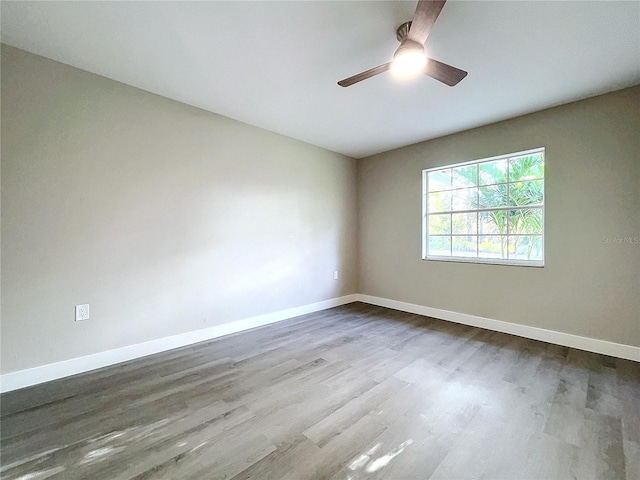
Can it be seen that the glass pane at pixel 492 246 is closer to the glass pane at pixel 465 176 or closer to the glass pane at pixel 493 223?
the glass pane at pixel 493 223

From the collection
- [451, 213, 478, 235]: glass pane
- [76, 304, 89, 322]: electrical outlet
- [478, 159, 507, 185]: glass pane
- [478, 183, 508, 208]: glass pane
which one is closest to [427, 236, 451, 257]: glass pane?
[451, 213, 478, 235]: glass pane

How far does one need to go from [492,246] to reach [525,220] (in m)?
0.47

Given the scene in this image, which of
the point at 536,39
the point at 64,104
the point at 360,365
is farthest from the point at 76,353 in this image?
the point at 536,39

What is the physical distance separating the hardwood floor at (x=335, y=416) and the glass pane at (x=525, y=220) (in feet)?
4.34

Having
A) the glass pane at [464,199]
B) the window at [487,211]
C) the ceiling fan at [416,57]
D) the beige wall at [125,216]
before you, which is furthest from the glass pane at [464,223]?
the beige wall at [125,216]

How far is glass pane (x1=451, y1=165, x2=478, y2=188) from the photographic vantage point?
12.1ft

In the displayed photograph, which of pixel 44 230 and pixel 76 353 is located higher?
pixel 44 230

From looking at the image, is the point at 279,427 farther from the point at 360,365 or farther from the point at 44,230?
the point at 44,230

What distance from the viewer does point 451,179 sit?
12.9ft

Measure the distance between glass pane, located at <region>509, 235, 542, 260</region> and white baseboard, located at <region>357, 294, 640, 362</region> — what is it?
0.81 meters

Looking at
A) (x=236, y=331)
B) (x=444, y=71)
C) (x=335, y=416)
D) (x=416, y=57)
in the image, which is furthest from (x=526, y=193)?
(x=236, y=331)

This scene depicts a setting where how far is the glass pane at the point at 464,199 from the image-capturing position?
3711 mm

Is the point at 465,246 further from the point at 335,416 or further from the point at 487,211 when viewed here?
the point at 335,416

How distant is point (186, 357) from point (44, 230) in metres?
1.58
